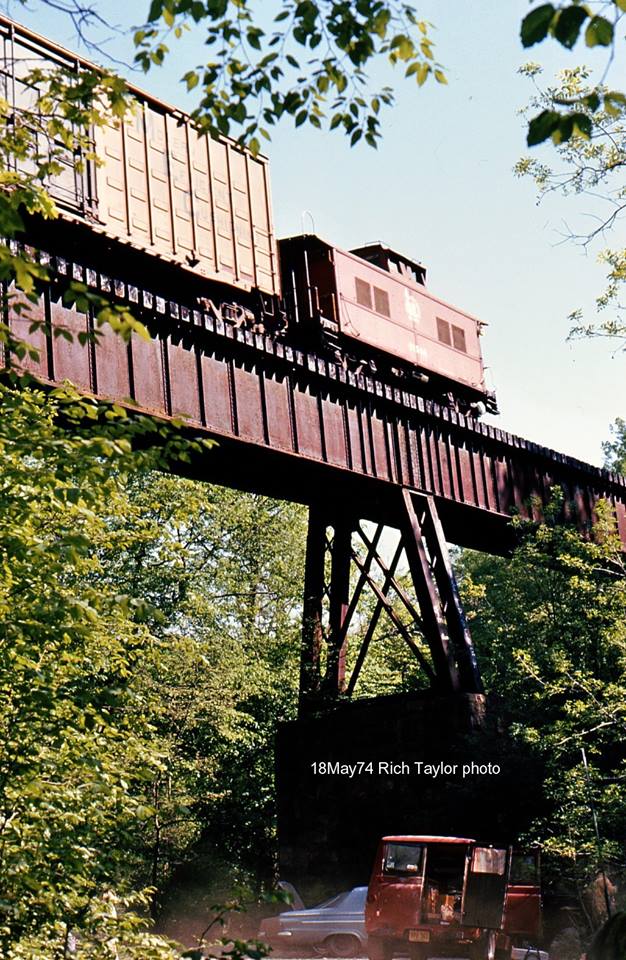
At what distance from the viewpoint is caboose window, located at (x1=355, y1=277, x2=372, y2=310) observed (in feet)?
78.3

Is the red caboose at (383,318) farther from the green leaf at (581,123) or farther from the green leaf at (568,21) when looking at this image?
the green leaf at (568,21)

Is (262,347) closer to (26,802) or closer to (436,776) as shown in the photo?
(436,776)

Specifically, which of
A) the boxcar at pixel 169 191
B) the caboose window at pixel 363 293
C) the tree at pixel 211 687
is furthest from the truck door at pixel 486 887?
the caboose window at pixel 363 293

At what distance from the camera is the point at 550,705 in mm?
19609

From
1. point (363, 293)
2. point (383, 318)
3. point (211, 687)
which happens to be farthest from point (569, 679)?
point (211, 687)

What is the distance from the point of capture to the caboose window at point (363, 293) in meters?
23.9

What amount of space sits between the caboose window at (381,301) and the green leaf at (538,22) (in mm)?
20038

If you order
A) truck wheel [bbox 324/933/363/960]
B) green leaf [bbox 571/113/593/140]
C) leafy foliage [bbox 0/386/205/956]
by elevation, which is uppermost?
green leaf [bbox 571/113/593/140]

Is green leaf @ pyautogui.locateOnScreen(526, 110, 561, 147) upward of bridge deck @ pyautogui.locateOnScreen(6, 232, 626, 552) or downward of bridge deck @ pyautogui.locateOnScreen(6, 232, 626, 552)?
downward

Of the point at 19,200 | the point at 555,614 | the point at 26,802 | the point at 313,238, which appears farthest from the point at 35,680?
the point at 313,238

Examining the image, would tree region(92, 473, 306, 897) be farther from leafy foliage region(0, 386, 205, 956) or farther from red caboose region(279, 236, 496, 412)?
leafy foliage region(0, 386, 205, 956)

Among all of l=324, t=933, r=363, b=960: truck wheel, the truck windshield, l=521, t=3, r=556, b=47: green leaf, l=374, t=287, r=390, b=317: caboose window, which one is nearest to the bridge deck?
l=374, t=287, r=390, b=317: caboose window

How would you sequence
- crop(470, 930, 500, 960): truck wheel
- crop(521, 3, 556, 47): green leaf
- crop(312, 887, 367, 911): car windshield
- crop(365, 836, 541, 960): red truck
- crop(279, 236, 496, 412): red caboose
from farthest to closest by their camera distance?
crop(279, 236, 496, 412): red caboose → crop(312, 887, 367, 911): car windshield → crop(365, 836, 541, 960): red truck → crop(470, 930, 500, 960): truck wheel → crop(521, 3, 556, 47): green leaf

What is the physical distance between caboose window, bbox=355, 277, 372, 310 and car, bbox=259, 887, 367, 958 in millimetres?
11859
